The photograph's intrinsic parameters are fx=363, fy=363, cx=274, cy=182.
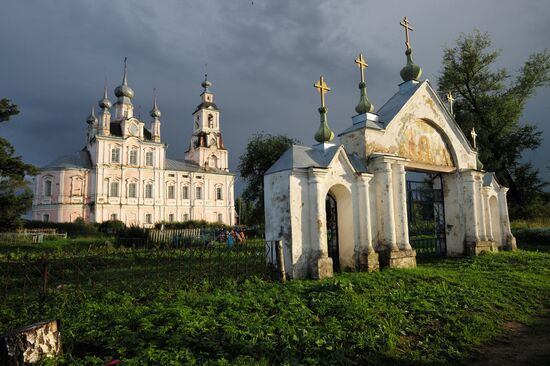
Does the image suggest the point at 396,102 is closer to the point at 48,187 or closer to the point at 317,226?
the point at 317,226

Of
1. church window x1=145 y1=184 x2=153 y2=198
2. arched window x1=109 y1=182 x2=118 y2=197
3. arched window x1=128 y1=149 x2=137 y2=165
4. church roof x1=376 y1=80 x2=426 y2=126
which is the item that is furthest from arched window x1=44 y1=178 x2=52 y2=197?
church roof x1=376 y1=80 x2=426 y2=126

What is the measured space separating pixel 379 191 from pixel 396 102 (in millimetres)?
3686

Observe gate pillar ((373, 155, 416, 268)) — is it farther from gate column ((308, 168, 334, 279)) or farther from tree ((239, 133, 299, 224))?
tree ((239, 133, 299, 224))

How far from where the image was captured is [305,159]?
920cm

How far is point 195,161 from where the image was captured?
51125mm

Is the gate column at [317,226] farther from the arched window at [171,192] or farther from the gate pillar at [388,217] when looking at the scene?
the arched window at [171,192]

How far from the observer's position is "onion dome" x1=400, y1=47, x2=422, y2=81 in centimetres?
1307

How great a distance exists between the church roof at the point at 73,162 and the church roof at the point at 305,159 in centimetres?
3926

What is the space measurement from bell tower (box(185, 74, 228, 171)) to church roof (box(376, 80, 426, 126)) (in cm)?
3960

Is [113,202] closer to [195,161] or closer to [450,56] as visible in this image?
[195,161]

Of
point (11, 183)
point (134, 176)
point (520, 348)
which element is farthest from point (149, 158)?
point (520, 348)

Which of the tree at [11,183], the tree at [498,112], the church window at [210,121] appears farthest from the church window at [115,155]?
the tree at [498,112]

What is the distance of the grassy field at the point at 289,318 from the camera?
14.9 ft

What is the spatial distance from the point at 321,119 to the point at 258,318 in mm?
6367
